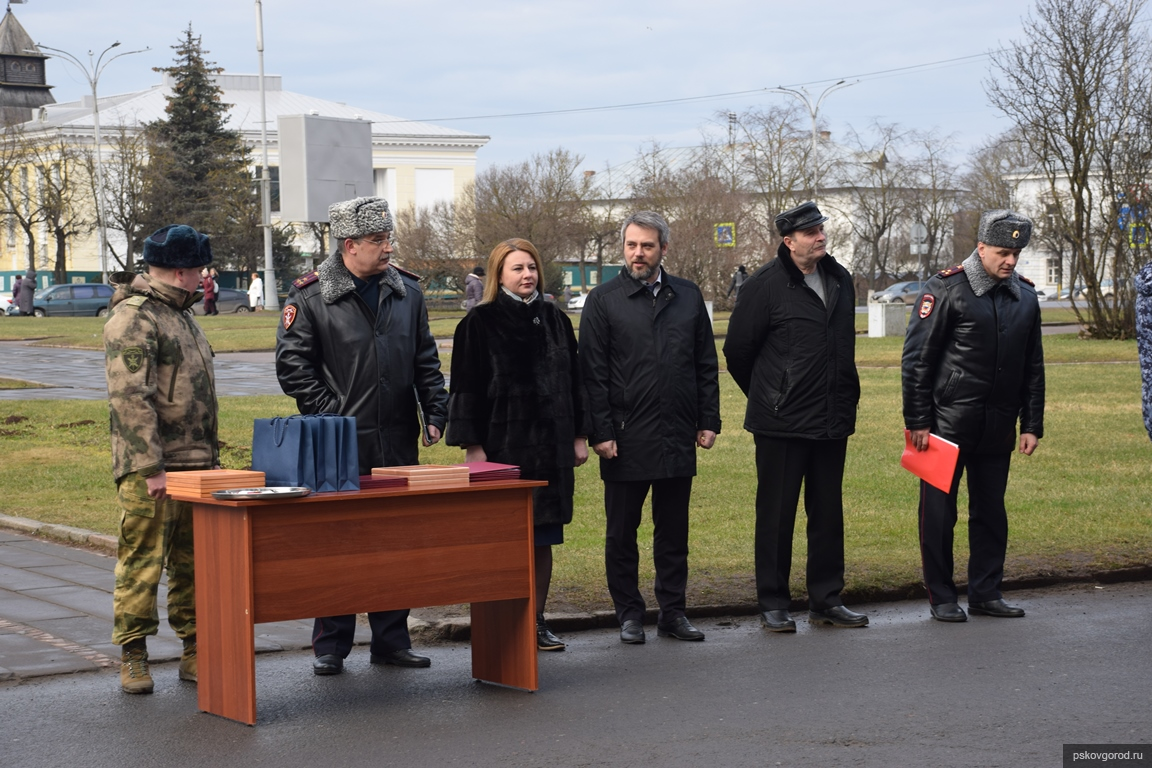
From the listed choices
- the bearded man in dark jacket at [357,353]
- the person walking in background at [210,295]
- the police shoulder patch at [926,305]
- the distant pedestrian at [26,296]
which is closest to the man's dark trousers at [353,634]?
the bearded man in dark jacket at [357,353]

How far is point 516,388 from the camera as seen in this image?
7.13 metres

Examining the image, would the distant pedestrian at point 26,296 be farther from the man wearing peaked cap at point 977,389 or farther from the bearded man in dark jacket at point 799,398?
the man wearing peaked cap at point 977,389

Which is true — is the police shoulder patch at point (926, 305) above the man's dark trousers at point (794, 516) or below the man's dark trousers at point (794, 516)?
above

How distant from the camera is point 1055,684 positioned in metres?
6.36

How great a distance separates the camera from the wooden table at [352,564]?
584cm

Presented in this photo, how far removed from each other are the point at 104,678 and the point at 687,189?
175ft

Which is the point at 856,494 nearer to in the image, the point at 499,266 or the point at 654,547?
the point at 654,547

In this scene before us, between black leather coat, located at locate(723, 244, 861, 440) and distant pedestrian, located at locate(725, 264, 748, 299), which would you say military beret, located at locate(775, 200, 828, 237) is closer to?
black leather coat, located at locate(723, 244, 861, 440)

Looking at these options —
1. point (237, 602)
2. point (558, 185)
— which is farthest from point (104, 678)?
point (558, 185)

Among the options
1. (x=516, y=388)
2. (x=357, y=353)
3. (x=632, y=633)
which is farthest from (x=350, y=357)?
(x=632, y=633)

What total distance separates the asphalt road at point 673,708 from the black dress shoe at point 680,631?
8 centimetres

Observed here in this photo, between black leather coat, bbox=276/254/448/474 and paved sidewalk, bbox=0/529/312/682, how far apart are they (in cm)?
130

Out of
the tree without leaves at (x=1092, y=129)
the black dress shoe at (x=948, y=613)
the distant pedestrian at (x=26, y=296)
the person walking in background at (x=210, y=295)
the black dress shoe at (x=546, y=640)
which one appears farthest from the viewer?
the distant pedestrian at (x=26, y=296)

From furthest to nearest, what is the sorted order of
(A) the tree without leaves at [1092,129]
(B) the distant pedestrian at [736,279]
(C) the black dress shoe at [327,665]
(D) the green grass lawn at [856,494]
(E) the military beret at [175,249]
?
1. (B) the distant pedestrian at [736,279]
2. (A) the tree without leaves at [1092,129]
3. (D) the green grass lawn at [856,494]
4. (C) the black dress shoe at [327,665]
5. (E) the military beret at [175,249]
